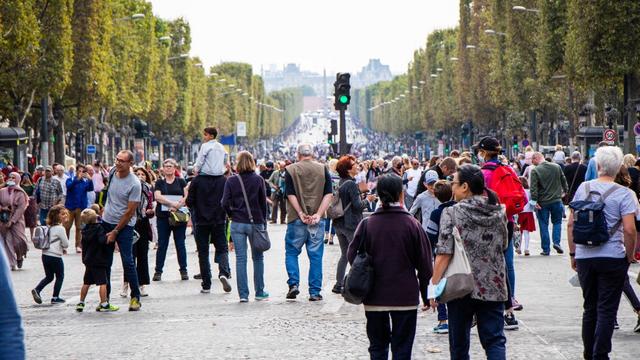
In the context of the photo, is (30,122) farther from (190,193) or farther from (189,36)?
(190,193)

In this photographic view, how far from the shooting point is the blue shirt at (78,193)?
1072 inches

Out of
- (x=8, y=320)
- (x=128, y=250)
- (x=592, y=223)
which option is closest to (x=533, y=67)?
(x=128, y=250)

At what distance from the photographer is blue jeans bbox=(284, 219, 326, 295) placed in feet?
49.0

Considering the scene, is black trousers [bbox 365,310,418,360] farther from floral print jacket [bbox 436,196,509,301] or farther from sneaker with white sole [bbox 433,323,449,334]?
sneaker with white sole [bbox 433,323,449,334]

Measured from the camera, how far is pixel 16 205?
20672mm

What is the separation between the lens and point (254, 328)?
1265 centimetres

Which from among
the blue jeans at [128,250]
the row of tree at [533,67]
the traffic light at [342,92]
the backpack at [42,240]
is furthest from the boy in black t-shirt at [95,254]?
the row of tree at [533,67]

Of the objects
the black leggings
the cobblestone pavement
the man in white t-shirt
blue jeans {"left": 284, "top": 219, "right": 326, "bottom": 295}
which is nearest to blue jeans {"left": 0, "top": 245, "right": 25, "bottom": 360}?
the cobblestone pavement

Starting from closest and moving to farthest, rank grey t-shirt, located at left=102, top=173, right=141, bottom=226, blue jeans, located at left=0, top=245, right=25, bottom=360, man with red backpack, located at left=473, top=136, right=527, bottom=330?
1. blue jeans, located at left=0, top=245, right=25, bottom=360
2. man with red backpack, located at left=473, top=136, right=527, bottom=330
3. grey t-shirt, located at left=102, top=173, right=141, bottom=226

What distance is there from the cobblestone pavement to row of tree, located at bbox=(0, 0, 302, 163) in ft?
74.8

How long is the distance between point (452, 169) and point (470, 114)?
7786 cm

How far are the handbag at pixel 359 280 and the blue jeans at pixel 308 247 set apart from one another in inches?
264

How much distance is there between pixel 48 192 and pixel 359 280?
20090 mm

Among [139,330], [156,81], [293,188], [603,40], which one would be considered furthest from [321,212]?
[156,81]
